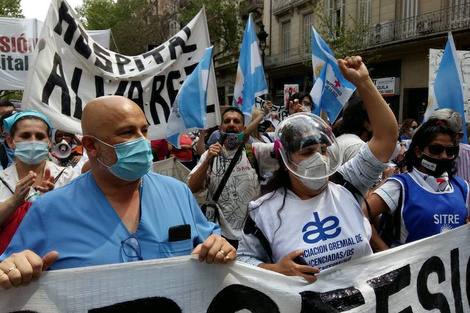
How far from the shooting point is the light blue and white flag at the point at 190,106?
4.32 m

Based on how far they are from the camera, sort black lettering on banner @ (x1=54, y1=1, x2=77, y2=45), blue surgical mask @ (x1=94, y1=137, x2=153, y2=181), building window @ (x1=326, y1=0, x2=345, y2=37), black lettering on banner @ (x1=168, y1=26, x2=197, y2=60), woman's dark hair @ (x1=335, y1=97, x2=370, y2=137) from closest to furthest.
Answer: blue surgical mask @ (x1=94, y1=137, x2=153, y2=181) → woman's dark hair @ (x1=335, y1=97, x2=370, y2=137) → black lettering on banner @ (x1=54, y1=1, x2=77, y2=45) → black lettering on banner @ (x1=168, y1=26, x2=197, y2=60) → building window @ (x1=326, y1=0, x2=345, y2=37)

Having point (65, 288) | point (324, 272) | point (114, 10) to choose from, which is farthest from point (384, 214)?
point (114, 10)

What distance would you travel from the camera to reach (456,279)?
2.47 metres

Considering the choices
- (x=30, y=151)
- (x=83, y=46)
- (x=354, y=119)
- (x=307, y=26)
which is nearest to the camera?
(x=30, y=151)

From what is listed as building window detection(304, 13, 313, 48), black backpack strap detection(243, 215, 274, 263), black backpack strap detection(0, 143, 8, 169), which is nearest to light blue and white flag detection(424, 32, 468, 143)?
black backpack strap detection(243, 215, 274, 263)

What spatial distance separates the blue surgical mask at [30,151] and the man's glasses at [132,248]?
139cm

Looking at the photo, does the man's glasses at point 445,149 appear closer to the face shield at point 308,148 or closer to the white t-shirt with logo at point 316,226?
the white t-shirt with logo at point 316,226

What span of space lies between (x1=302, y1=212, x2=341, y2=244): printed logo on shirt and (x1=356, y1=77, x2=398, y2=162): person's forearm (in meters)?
0.41

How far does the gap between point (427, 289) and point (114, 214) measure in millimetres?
1722

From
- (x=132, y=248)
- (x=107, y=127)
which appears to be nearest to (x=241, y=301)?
(x=132, y=248)

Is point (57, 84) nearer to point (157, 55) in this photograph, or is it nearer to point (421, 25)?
point (157, 55)

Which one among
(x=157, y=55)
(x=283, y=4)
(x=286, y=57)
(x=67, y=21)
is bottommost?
(x=157, y=55)

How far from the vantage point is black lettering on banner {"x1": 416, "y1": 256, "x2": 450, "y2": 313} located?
2291mm

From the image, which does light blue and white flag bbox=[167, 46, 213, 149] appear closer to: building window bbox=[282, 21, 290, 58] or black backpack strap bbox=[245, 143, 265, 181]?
black backpack strap bbox=[245, 143, 265, 181]
